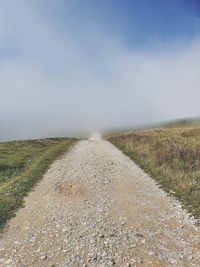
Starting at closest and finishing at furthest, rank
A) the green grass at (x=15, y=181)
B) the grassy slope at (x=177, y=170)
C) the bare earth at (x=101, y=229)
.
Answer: the bare earth at (x=101, y=229) → the green grass at (x=15, y=181) → the grassy slope at (x=177, y=170)

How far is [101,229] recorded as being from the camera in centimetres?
1406

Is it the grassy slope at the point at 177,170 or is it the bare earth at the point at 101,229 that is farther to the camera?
the grassy slope at the point at 177,170

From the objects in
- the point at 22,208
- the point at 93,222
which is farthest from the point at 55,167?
the point at 93,222

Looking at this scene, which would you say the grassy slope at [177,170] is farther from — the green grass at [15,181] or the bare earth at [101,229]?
the green grass at [15,181]

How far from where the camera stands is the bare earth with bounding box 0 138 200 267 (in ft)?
37.7

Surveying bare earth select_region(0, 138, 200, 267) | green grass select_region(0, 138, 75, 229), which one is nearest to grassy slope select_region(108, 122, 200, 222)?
bare earth select_region(0, 138, 200, 267)

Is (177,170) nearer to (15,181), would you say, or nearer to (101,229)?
(15,181)

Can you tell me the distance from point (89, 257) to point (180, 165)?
15543 millimetres

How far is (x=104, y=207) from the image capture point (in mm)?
17203

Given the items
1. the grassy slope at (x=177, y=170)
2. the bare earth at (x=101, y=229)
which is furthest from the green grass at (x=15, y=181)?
the grassy slope at (x=177, y=170)

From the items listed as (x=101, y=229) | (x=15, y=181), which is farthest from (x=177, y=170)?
(x=101, y=229)

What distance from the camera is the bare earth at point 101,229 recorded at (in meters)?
11.5

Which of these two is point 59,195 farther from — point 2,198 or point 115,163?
point 115,163

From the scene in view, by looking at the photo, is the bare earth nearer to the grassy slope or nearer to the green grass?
the green grass
